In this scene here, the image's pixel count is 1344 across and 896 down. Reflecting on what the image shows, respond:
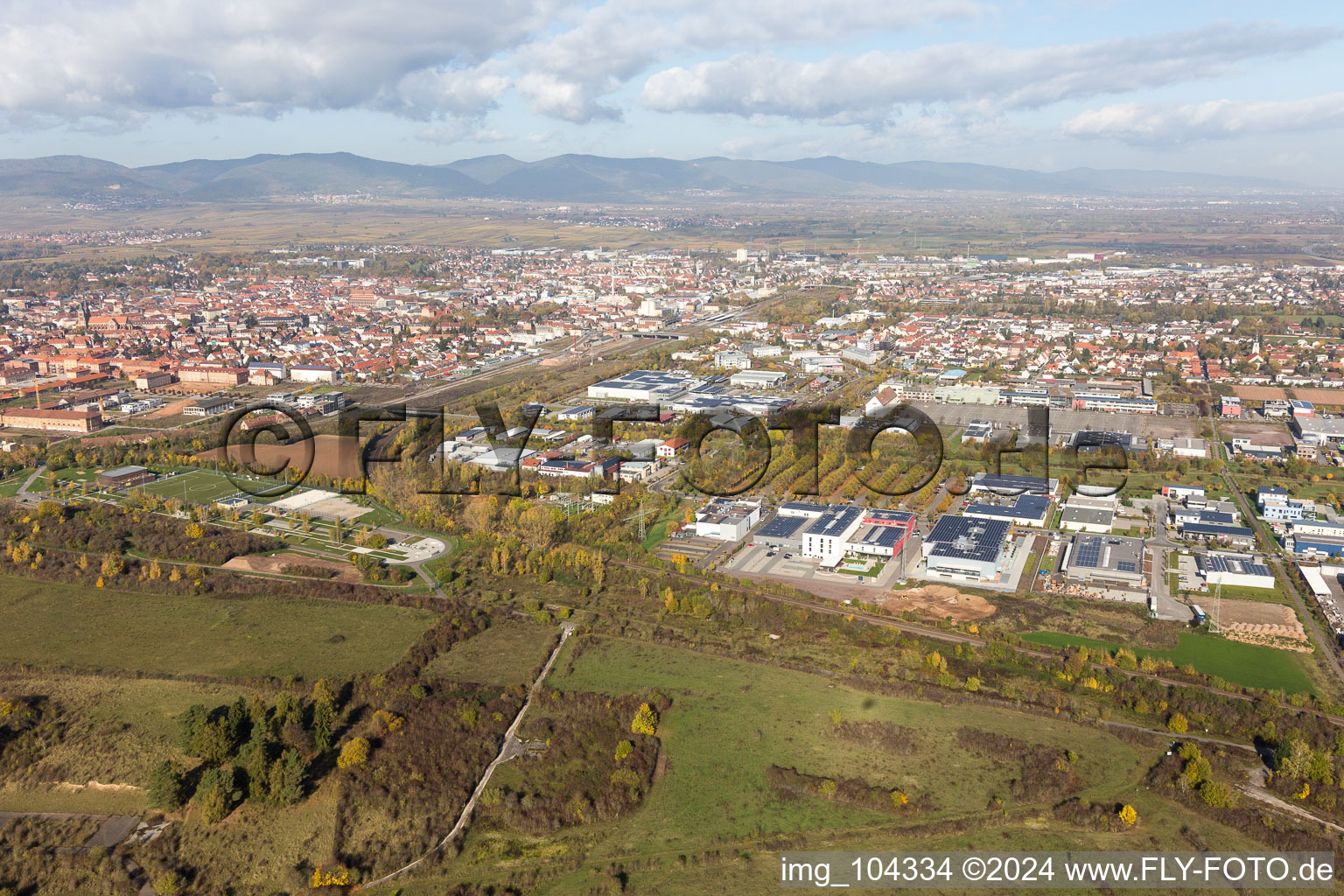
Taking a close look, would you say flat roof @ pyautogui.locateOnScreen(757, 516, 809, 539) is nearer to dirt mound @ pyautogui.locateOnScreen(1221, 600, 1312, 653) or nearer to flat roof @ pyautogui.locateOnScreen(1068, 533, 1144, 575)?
flat roof @ pyautogui.locateOnScreen(1068, 533, 1144, 575)

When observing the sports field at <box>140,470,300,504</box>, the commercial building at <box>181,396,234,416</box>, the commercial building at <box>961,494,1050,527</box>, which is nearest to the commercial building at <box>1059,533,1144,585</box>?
the commercial building at <box>961,494,1050,527</box>

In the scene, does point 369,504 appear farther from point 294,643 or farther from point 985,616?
point 985,616

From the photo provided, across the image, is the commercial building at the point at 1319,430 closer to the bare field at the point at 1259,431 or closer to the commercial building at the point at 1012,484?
the bare field at the point at 1259,431

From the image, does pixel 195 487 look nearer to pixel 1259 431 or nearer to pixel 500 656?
pixel 500 656

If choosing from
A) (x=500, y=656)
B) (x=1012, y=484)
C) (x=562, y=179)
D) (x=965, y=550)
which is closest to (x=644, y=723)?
(x=500, y=656)

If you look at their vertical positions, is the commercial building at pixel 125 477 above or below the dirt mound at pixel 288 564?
above

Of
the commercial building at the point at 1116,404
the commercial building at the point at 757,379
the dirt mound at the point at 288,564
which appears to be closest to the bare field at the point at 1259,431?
the commercial building at the point at 1116,404

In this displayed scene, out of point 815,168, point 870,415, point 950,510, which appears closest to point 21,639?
point 950,510
